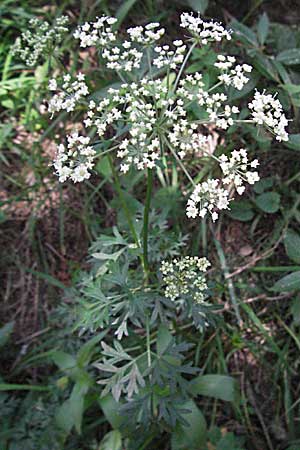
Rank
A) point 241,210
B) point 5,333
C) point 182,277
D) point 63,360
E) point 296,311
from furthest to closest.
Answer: point 241,210 → point 5,333 → point 63,360 → point 296,311 → point 182,277

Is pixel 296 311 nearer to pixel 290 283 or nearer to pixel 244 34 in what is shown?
pixel 290 283

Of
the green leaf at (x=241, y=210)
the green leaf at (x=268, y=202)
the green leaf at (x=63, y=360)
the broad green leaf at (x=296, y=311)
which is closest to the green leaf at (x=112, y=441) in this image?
the green leaf at (x=63, y=360)

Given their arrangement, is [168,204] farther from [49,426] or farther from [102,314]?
[49,426]

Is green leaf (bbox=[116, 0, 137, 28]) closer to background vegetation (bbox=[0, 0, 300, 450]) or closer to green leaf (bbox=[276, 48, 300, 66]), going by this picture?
background vegetation (bbox=[0, 0, 300, 450])

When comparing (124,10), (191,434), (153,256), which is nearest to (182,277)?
(153,256)

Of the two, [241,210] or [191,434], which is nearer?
[191,434]

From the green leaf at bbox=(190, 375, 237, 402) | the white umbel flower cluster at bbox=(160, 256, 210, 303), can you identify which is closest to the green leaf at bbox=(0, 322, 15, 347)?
the green leaf at bbox=(190, 375, 237, 402)
